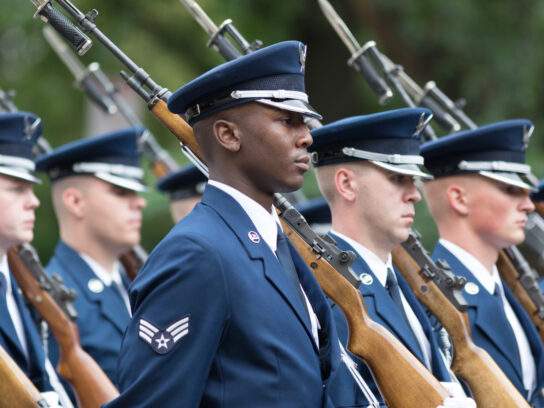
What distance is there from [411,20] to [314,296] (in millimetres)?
8339

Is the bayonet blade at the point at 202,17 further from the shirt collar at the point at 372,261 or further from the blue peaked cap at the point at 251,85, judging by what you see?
the blue peaked cap at the point at 251,85

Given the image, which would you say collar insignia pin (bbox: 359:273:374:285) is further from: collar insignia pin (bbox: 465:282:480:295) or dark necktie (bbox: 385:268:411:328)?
collar insignia pin (bbox: 465:282:480:295)

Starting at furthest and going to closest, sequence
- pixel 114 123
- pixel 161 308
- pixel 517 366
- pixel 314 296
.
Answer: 1. pixel 114 123
2. pixel 517 366
3. pixel 314 296
4. pixel 161 308

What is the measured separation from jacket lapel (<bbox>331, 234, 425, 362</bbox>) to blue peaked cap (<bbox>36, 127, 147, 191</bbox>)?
8.24 feet

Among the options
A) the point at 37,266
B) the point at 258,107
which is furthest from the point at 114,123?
the point at 258,107

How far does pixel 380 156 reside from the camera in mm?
4734

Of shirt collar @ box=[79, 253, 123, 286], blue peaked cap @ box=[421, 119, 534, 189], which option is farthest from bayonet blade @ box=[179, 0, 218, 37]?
shirt collar @ box=[79, 253, 123, 286]

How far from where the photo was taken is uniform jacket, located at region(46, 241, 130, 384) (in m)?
5.82

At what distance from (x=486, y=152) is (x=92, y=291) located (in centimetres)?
261

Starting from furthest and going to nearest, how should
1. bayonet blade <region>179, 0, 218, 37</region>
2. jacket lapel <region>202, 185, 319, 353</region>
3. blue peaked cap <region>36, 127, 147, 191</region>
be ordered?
blue peaked cap <region>36, 127, 147, 191</region> < bayonet blade <region>179, 0, 218, 37</region> < jacket lapel <region>202, 185, 319, 353</region>

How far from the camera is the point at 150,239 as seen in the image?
1182 cm

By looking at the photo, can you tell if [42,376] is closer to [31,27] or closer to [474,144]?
[474,144]

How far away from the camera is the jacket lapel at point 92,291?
238 inches

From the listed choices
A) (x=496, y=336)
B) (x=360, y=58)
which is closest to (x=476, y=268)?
(x=496, y=336)
